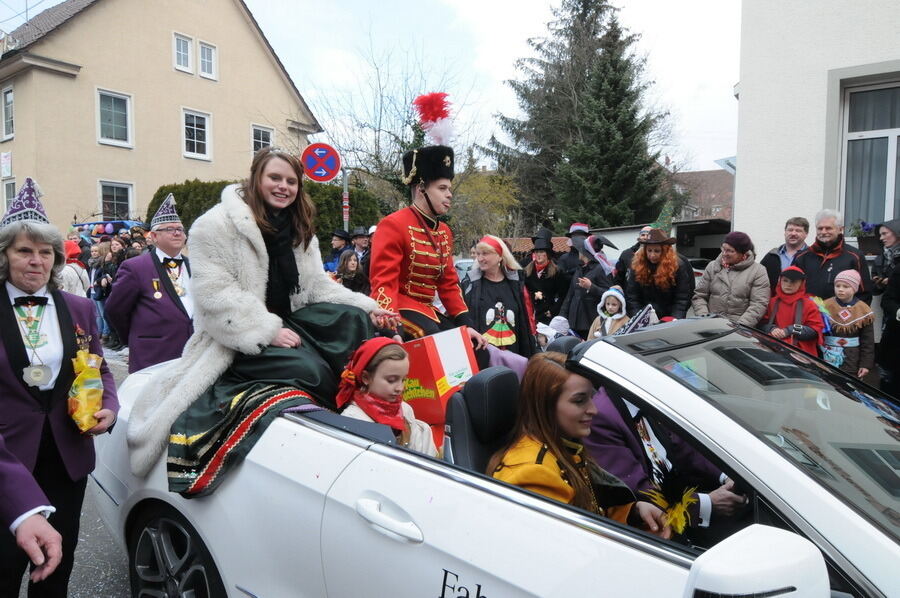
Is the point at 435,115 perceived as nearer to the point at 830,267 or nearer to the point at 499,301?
the point at 499,301

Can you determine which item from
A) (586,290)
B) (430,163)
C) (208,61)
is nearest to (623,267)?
(586,290)

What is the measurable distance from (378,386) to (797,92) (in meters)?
7.29

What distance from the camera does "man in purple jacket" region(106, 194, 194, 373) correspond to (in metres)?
4.04

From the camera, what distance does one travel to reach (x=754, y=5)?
24.9 ft

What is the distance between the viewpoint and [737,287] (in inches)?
212

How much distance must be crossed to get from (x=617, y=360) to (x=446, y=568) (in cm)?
74

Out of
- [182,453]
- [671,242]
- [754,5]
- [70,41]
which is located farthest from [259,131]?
[182,453]

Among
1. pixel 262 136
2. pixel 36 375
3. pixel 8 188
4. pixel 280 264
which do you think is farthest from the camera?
pixel 262 136

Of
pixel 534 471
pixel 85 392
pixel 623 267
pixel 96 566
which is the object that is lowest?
pixel 96 566

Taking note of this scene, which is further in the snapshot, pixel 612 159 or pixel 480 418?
pixel 612 159

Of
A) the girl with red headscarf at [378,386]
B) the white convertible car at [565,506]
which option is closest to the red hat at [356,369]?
the girl with red headscarf at [378,386]

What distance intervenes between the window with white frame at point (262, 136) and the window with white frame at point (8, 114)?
325 inches

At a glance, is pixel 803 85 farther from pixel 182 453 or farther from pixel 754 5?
pixel 182 453

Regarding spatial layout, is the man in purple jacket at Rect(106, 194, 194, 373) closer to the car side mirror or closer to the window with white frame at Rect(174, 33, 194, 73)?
the car side mirror
